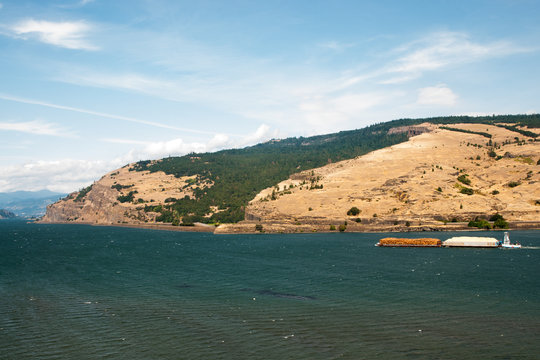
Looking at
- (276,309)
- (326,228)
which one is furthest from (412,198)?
(276,309)

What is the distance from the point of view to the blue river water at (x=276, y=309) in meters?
31.7

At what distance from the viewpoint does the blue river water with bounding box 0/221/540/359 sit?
31.7 meters

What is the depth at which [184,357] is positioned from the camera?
30188 mm

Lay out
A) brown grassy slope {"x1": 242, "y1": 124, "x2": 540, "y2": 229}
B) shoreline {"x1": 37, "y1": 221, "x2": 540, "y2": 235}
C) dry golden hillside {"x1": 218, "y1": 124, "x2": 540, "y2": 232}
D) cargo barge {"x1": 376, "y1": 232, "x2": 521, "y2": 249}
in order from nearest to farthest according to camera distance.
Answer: cargo barge {"x1": 376, "y1": 232, "x2": 521, "y2": 249}
shoreline {"x1": 37, "y1": 221, "x2": 540, "y2": 235}
dry golden hillside {"x1": 218, "y1": 124, "x2": 540, "y2": 232}
brown grassy slope {"x1": 242, "y1": 124, "x2": 540, "y2": 229}

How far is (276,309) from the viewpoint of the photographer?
4250 centimetres

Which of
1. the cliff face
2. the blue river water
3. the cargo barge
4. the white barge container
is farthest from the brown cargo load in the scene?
the cliff face

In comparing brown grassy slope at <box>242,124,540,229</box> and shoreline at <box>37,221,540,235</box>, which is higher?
brown grassy slope at <box>242,124,540,229</box>

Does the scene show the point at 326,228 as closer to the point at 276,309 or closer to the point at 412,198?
the point at 412,198

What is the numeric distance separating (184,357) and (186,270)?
41696mm

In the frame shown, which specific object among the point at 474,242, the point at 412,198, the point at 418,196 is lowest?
the point at 474,242

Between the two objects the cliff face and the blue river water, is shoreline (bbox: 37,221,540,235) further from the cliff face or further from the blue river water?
the blue river water

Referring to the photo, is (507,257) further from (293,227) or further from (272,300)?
(293,227)

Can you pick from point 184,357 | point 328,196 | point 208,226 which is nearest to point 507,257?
point 184,357

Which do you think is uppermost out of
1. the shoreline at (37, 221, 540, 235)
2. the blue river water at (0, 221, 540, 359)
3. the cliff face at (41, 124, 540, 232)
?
the cliff face at (41, 124, 540, 232)
